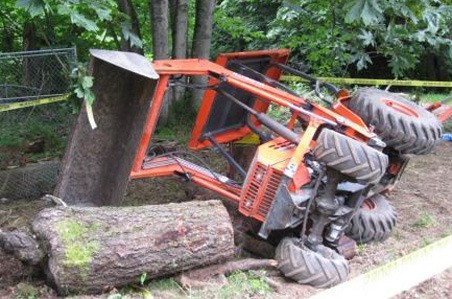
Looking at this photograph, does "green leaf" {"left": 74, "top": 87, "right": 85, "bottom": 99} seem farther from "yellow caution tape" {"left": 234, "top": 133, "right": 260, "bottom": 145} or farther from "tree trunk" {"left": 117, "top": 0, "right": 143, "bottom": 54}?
"tree trunk" {"left": 117, "top": 0, "right": 143, "bottom": 54}

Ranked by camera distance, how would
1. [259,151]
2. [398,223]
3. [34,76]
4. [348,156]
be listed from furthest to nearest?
[34,76]
[398,223]
[259,151]
[348,156]

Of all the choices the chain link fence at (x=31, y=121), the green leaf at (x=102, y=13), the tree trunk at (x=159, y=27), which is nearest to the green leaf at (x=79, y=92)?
the green leaf at (x=102, y=13)

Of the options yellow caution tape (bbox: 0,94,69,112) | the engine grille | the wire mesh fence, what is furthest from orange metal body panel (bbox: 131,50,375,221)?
the wire mesh fence

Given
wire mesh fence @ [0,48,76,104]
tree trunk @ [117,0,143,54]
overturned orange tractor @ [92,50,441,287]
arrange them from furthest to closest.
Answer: tree trunk @ [117,0,143,54], wire mesh fence @ [0,48,76,104], overturned orange tractor @ [92,50,441,287]

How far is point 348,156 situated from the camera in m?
4.46

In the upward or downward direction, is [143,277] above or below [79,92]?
below

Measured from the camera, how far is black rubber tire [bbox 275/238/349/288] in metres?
4.53

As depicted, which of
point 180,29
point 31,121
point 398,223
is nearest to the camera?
point 398,223

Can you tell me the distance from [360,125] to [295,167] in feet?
2.56

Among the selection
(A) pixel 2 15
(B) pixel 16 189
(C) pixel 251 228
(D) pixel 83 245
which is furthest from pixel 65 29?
(D) pixel 83 245

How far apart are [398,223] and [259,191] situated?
182 centimetres

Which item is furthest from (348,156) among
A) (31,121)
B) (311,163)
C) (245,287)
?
(31,121)

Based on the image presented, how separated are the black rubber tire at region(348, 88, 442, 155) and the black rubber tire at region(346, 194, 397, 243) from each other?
2.02 feet

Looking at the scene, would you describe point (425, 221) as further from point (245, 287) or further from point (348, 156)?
point (245, 287)
